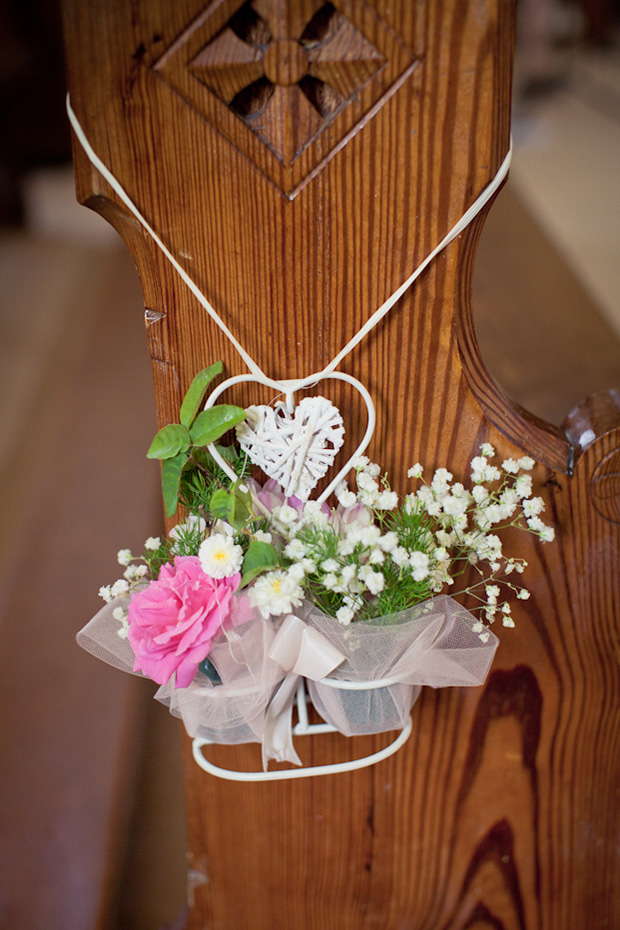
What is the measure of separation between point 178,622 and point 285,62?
0.42 meters

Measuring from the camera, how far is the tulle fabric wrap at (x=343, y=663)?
0.62 m

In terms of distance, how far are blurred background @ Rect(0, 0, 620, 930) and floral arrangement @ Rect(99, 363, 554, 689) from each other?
542 mm

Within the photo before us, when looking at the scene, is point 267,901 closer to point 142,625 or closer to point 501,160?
point 142,625

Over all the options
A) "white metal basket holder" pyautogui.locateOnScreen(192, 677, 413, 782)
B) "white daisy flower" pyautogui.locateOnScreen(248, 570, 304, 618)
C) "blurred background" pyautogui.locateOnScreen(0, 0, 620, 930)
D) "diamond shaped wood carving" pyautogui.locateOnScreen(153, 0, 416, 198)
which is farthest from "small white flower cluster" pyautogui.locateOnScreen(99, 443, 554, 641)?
"blurred background" pyautogui.locateOnScreen(0, 0, 620, 930)

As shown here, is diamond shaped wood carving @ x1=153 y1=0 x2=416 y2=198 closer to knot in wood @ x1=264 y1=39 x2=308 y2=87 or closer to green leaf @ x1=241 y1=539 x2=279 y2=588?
knot in wood @ x1=264 y1=39 x2=308 y2=87

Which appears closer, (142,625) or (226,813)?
(142,625)

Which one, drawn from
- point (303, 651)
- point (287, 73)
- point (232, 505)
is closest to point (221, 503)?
point (232, 505)

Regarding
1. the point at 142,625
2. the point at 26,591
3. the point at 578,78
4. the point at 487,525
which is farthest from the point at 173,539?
the point at 578,78

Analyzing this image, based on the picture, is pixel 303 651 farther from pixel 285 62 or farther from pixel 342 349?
pixel 285 62

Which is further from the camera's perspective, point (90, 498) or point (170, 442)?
point (90, 498)

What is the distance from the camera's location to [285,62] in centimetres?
55

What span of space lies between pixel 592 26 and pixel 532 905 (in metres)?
9.59

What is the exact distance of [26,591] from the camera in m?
1.41

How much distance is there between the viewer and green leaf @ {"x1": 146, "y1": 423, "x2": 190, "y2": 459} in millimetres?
607
